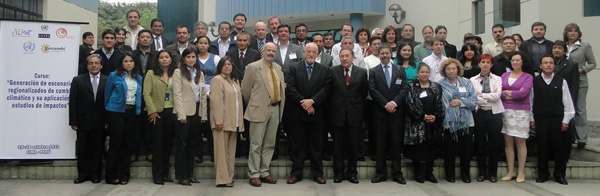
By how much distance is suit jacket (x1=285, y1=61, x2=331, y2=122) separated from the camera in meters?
6.12

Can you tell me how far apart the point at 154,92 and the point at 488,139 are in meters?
4.36

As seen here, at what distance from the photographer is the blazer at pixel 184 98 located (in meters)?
5.86

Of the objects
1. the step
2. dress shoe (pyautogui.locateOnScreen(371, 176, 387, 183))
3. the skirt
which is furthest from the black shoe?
the skirt

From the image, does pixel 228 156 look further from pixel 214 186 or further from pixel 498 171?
pixel 498 171

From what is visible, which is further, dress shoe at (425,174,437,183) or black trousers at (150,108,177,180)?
dress shoe at (425,174,437,183)

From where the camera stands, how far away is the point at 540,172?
6527 millimetres

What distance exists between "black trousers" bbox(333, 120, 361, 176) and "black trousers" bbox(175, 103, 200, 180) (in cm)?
177

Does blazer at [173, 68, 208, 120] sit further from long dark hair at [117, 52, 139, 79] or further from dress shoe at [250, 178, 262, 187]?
dress shoe at [250, 178, 262, 187]

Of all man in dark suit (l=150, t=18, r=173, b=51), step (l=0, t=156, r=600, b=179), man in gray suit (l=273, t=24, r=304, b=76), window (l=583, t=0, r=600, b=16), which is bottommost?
step (l=0, t=156, r=600, b=179)

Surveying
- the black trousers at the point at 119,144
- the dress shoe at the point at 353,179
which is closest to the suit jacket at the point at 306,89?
the dress shoe at the point at 353,179

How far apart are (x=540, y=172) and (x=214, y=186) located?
430 centimetres

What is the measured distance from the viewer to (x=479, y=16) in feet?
42.4

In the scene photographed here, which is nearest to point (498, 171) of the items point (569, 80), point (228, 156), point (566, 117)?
point (566, 117)

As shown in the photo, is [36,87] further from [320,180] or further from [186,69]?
[320,180]
